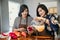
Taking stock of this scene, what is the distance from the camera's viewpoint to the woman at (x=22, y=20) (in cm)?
125

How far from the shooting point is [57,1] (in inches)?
45.6

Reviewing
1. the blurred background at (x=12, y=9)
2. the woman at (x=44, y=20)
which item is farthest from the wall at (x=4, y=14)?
the woman at (x=44, y=20)

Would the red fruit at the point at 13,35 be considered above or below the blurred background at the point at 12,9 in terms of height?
below

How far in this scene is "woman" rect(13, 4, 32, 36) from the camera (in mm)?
1248

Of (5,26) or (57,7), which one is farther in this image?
(5,26)

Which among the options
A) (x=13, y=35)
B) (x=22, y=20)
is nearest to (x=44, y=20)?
(x=22, y=20)

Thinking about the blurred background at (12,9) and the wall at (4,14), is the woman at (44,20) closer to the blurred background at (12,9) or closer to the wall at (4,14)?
the blurred background at (12,9)

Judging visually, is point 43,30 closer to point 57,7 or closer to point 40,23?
point 40,23

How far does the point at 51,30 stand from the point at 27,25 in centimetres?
25

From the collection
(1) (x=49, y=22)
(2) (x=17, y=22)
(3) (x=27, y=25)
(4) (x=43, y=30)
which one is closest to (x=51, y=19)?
(1) (x=49, y=22)

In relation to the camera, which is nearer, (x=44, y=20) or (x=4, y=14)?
(x=44, y=20)

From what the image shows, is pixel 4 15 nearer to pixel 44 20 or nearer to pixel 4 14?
pixel 4 14

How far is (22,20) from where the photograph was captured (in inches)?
49.6

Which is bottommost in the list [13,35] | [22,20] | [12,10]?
[13,35]
